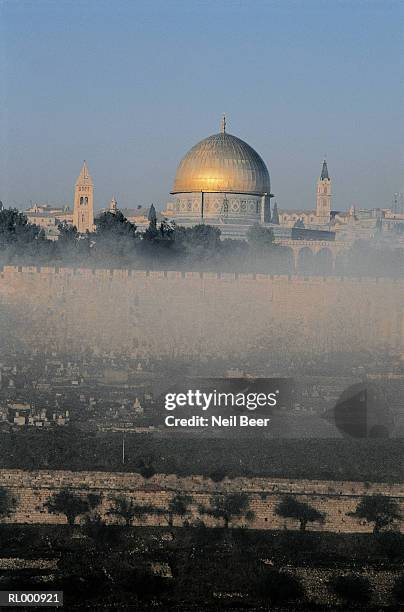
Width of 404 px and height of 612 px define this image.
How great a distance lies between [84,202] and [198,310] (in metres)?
17.6

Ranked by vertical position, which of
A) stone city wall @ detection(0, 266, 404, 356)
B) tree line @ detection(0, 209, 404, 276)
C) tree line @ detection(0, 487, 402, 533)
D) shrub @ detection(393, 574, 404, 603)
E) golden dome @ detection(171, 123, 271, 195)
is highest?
golden dome @ detection(171, 123, 271, 195)

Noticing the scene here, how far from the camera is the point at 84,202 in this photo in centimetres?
4400

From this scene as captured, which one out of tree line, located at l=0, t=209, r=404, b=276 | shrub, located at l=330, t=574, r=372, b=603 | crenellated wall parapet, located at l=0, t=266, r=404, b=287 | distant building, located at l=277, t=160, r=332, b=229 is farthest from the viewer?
distant building, located at l=277, t=160, r=332, b=229

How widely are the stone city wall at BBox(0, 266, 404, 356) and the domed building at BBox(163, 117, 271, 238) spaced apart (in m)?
18.7

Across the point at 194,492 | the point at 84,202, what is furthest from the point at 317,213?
the point at 194,492

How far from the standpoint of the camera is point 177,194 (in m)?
48.2

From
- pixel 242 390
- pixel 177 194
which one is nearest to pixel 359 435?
pixel 242 390

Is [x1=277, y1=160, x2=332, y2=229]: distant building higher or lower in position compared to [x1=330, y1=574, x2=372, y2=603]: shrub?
higher

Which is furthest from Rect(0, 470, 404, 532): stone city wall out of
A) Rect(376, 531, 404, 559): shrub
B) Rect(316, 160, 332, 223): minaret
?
Rect(316, 160, 332, 223): minaret

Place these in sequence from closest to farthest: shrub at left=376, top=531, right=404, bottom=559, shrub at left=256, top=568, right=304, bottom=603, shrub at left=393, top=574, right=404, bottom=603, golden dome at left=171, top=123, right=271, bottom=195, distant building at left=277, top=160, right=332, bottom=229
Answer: shrub at left=256, top=568, right=304, bottom=603 < shrub at left=393, top=574, right=404, bottom=603 < shrub at left=376, top=531, right=404, bottom=559 < golden dome at left=171, top=123, right=271, bottom=195 < distant building at left=277, top=160, right=332, bottom=229

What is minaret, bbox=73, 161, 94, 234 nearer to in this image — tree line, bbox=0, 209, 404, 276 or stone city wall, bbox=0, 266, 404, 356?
tree line, bbox=0, 209, 404, 276

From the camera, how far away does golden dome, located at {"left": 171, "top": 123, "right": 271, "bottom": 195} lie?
46812 millimetres

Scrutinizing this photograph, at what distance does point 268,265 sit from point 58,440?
57.8 ft

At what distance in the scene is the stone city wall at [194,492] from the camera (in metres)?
14.9
